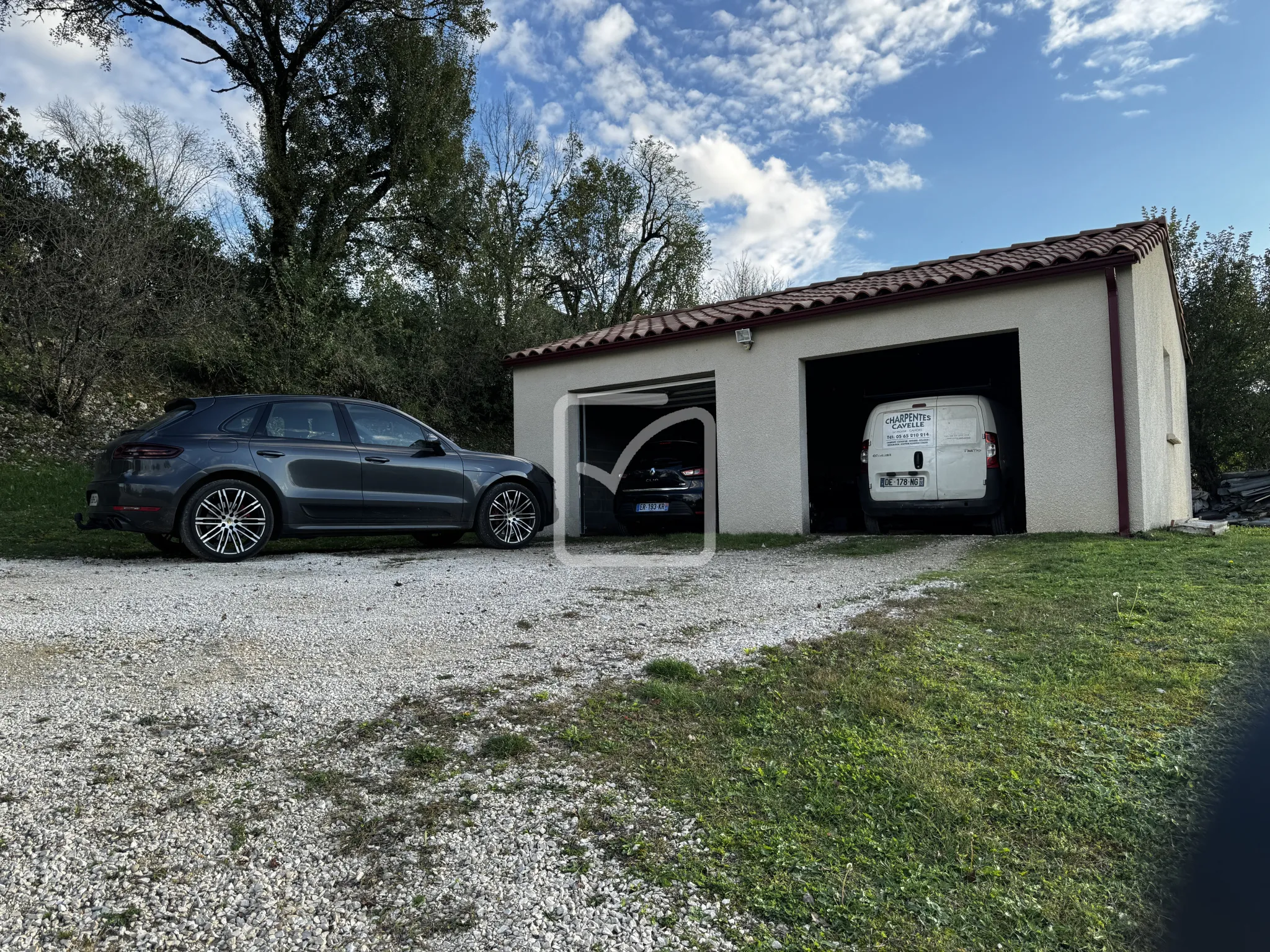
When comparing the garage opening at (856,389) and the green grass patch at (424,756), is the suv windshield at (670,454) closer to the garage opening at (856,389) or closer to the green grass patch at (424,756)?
the garage opening at (856,389)

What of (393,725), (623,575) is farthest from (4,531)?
(393,725)

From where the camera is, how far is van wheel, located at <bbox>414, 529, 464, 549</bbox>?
9.28 m

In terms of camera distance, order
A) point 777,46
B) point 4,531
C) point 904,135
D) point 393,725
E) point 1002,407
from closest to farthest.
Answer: point 393,725 < point 4,531 < point 1002,407 < point 777,46 < point 904,135

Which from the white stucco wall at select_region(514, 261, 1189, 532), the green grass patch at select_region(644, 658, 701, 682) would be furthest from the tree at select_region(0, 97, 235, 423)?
the green grass patch at select_region(644, 658, 701, 682)

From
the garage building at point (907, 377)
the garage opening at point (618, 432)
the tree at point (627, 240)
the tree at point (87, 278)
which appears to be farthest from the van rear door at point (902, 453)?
the tree at point (627, 240)

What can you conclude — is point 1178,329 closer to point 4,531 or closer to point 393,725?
point 393,725

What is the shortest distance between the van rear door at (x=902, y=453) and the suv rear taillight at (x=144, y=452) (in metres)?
7.34

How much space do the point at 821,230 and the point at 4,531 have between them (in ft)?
42.4

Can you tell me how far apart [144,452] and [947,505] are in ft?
26.5

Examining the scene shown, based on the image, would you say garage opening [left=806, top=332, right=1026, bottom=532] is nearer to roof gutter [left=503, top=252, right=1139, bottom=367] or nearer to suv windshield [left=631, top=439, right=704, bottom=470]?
roof gutter [left=503, top=252, right=1139, bottom=367]

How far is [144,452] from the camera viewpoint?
686 cm

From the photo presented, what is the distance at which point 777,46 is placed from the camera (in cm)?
1098

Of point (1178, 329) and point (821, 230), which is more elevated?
point (821, 230)

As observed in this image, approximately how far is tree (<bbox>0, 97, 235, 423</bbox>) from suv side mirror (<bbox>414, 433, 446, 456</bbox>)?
7.02 metres
